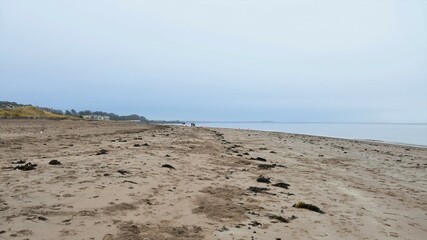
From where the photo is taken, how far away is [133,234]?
4.36 metres

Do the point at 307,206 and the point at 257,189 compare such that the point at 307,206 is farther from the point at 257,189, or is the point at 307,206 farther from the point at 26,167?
the point at 26,167

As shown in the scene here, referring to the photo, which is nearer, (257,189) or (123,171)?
(257,189)

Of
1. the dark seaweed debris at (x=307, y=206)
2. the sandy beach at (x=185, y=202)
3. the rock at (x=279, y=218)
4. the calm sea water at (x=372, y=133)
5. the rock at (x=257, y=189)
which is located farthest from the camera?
the calm sea water at (x=372, y=133)

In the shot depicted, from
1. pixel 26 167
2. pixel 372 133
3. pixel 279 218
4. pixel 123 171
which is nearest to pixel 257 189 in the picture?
pixel 279 218

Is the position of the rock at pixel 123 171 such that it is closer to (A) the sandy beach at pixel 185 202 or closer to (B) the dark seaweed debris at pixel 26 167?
(A) the sandy beach at pixel 185 202

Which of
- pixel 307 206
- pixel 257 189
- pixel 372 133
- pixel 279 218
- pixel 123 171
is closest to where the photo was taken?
pixel 279 218

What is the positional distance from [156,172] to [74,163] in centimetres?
218

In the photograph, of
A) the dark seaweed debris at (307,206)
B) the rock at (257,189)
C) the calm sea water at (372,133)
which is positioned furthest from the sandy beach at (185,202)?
the calm sea water at (372,133)

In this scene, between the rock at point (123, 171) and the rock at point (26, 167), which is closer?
the rock at point (26, 167)

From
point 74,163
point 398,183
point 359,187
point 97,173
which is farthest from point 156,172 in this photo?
point 398,183

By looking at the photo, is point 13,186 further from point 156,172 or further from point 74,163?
point 156,172

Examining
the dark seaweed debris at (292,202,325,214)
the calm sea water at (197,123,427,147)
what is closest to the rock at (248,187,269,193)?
the dark seaweed debris at (292,202,325,214)

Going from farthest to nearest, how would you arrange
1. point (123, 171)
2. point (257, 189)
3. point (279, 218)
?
point (123, 171), point (257, 189), point (279, 218)

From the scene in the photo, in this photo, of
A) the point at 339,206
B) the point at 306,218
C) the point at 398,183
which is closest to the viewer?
the point at 306,218
